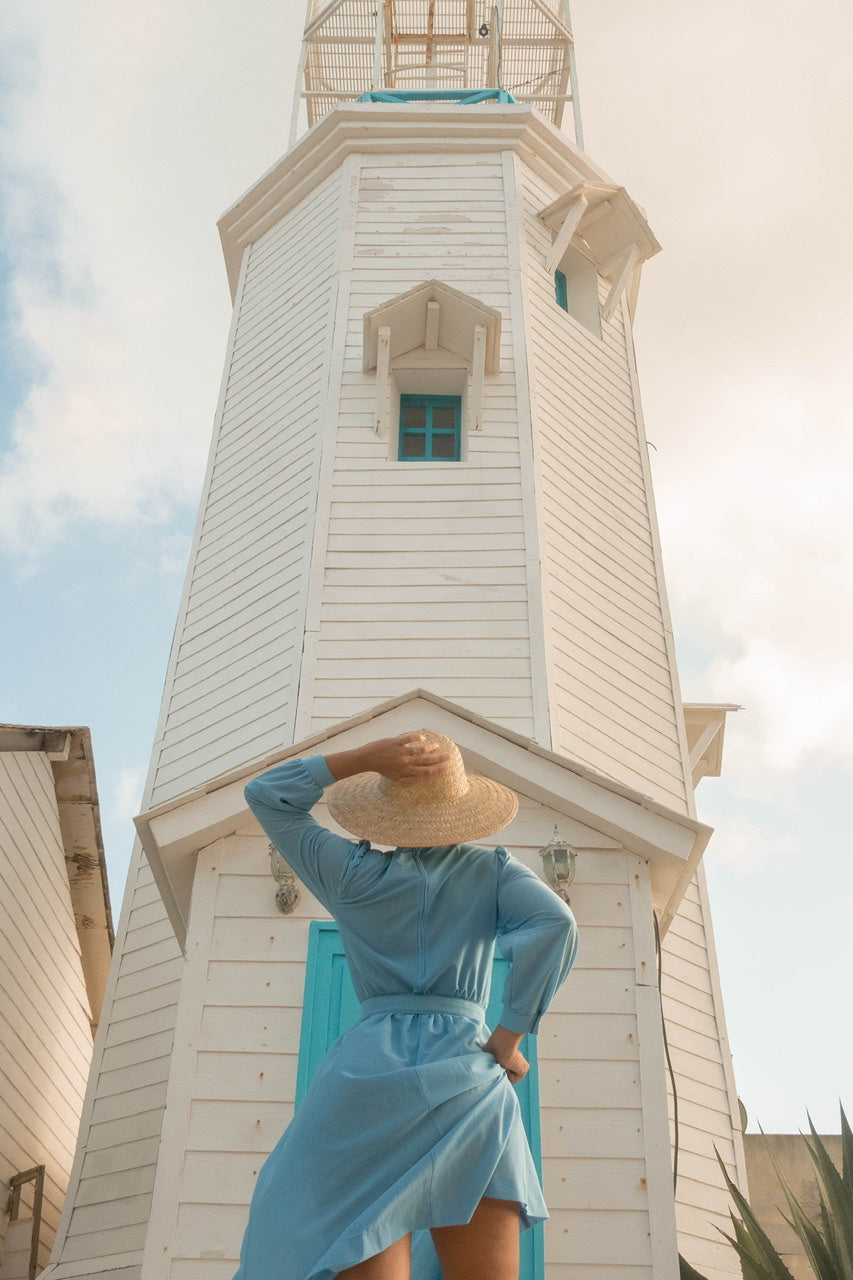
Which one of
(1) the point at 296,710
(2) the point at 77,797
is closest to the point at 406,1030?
(1) the point at 296,710

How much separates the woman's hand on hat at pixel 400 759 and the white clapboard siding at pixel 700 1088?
5.16 meters

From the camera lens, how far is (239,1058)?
5.66m

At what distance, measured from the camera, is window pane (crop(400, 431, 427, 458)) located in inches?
402

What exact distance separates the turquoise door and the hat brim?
2.32 meters

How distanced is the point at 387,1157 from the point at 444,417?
8207mm

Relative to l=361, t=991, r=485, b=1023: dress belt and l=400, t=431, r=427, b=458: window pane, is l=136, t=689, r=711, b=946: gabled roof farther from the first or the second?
l=400, t=431, r=427, b=458: window pane

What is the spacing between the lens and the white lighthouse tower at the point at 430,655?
5594 millimetres

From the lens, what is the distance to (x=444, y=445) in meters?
10.3

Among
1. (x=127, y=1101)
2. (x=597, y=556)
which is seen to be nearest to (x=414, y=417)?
(x=597, y=556)

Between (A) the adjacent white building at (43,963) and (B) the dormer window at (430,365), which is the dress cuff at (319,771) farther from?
(B) the dormer window at (430,365)

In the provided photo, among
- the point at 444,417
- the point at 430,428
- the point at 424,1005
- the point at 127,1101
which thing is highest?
the point at 444,417

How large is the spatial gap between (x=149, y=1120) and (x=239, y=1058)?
2.54m

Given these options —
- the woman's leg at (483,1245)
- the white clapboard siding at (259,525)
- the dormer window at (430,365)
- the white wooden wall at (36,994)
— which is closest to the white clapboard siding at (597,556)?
the dormer window at (430,365)

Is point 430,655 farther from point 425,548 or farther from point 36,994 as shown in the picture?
point 36,994
